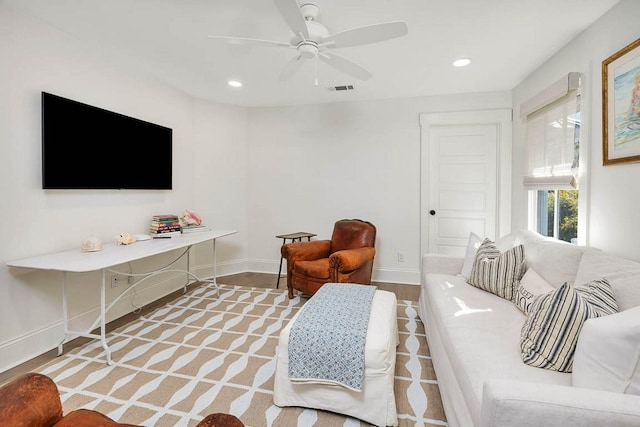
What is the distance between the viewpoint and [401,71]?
290cm

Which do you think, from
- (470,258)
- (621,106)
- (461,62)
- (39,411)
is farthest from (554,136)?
(39,411)

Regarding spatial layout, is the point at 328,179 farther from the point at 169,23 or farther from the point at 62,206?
the point at 62,206

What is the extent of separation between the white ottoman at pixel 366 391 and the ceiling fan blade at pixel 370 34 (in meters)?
1.61

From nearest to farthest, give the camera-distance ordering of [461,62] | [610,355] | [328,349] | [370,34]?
[610,355] < [328,349] < [370,34] < [461,62]

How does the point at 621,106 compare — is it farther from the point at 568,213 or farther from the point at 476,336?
the point at 476,336

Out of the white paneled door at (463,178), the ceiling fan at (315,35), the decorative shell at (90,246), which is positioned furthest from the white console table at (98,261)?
the white paneled door at (463,178)

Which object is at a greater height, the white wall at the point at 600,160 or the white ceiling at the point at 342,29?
the white ceiling at the point at 342,29

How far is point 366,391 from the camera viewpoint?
1486 millimetres

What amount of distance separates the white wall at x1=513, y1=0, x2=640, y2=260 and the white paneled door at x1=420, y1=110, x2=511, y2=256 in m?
1.09

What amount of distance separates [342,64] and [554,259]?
1.86m

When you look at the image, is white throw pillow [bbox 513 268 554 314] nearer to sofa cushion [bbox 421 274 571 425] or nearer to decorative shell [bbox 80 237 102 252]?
sofa cushion [bbox 421 274 571 425]

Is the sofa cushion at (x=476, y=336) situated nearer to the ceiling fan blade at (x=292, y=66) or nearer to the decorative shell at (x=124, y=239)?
the ceiling fan blade at (x=292, y=66)

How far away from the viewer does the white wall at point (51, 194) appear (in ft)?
6.48

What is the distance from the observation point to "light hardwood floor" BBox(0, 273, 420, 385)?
6.51ft
